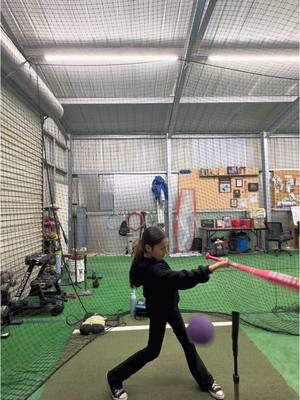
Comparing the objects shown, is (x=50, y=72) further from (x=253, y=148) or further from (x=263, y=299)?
(x=253, y=148)

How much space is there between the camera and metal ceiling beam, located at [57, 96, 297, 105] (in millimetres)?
6035

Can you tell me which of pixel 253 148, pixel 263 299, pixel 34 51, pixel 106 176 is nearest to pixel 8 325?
pixel 263 299

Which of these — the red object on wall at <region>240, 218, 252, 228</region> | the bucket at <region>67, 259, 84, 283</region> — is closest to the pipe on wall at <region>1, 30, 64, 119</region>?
the bucket at <region>67, 259, 84, 283</region>

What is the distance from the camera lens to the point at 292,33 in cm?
421

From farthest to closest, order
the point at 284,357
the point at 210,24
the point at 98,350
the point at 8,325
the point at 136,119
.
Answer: the point at 136,119, the point at 210,24, the point at 8,325, the point at 98,350, the point at 284,357

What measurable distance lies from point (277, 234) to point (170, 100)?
4519 mm

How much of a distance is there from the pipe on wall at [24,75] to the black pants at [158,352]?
3338 millimetres

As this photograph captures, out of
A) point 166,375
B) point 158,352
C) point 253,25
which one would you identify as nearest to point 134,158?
point 253,25

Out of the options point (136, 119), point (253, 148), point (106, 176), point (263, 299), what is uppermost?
point (136, 119)

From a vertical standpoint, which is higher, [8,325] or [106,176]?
[106,176]

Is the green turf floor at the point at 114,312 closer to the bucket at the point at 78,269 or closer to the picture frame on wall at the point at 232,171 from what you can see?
the bucket at the point at 78,269

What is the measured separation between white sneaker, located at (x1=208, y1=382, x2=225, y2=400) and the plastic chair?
5.80 m

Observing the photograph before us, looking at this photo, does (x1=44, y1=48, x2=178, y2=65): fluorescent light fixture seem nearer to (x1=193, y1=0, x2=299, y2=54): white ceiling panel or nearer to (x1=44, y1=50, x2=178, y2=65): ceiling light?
(x1=44, y1=50, x2=178, y2=65): ceiling light

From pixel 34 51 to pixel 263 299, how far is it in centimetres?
495
